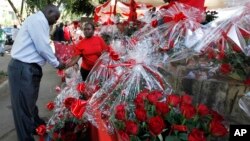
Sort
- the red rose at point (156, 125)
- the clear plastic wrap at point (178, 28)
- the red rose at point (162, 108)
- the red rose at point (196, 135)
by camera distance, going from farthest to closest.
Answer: the clear plastic wrap at point (178, 28), the red rose at point (162, 108), the red rose at point (156, 125), the red rose at point (196, 135)

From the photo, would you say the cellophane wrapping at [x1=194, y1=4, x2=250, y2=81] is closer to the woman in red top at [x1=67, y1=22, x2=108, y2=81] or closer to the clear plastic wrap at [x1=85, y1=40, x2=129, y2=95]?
the clear plastic wrap at [x1=85, y1=40, x2=129, y2=95]

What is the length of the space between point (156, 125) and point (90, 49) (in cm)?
401

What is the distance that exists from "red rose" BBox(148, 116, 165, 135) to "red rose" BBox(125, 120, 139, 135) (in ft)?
0.30

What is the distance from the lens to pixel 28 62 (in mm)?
4414

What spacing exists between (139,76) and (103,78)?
888 mm

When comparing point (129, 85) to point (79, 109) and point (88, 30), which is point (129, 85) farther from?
point (88, 30)

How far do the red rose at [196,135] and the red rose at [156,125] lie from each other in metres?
0.17

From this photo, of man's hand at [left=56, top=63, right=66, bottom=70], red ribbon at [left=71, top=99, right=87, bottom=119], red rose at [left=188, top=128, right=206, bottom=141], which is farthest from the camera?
man's hand at [left=56, top=63, right=66, bottom=70]

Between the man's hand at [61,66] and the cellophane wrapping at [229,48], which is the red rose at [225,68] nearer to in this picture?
the cellophane wrapping at [229,48]

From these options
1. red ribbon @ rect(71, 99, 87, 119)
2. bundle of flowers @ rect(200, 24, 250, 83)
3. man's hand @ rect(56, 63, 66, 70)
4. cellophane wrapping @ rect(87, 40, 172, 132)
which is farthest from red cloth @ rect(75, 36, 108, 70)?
bundle of flowers @ rect(200, 24, 250, 83)

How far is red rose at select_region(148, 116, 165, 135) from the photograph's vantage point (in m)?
2.21

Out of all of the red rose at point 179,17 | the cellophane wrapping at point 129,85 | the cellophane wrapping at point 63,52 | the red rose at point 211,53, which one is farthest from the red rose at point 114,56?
the cellophane wrapping at point 63,52

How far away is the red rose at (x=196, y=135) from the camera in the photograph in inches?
82.7

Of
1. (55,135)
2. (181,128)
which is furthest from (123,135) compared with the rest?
(55,135)
